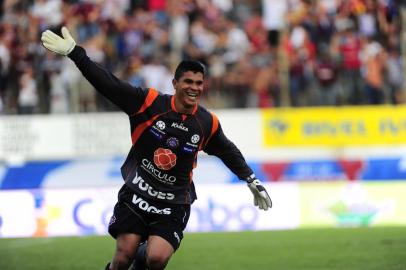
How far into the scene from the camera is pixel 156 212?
7770mm

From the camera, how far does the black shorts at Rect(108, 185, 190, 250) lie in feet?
25.4

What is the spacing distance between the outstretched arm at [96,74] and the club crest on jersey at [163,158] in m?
0.41

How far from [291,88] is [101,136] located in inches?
164

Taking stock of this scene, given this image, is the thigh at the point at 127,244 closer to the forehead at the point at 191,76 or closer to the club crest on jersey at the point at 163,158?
the club crest on jersey at the point at 163,158

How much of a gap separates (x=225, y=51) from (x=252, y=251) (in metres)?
7.54

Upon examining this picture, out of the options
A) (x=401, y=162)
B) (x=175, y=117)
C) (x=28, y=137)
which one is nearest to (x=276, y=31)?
(x=401, y=162)

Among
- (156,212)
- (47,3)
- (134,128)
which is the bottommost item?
(156,212)

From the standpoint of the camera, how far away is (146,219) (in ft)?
25.7

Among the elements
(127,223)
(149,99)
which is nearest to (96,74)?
(149,99)

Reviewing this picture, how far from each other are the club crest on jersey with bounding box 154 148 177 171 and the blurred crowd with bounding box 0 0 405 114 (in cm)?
1101

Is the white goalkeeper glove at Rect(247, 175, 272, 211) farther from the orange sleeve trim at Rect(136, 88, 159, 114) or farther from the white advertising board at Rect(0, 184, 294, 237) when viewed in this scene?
the white advertising board at Rect(0, 184, 294, 237)

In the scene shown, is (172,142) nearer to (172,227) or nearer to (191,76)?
(191,76)

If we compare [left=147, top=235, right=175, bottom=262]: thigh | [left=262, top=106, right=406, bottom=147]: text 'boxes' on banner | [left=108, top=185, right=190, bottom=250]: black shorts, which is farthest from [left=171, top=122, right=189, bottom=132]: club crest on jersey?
[left=262, top=106, right=406, bottom=147]: text 'boxes' on banner

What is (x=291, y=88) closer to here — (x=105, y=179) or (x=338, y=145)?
(x=338, y=145)
